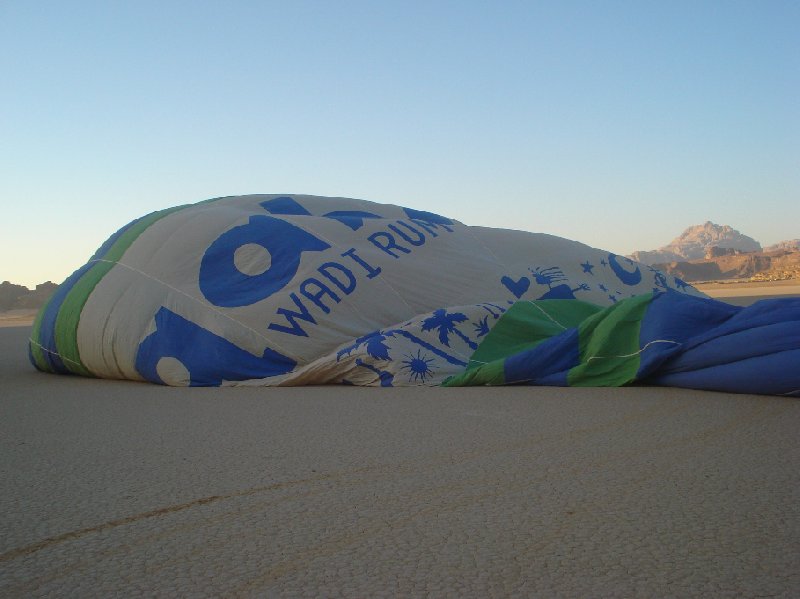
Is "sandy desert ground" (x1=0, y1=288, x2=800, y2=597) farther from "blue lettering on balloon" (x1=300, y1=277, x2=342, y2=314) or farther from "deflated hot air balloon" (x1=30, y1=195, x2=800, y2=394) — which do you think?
"blue lettering on balloon" (x1=300, y1=277, x2=342, y2=314)

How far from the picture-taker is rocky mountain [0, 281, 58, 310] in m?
19.2

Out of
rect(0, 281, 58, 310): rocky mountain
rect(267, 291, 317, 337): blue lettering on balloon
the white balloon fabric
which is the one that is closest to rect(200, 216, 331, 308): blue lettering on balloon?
the white balloon fabric

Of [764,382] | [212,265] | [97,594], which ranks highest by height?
[212,265]

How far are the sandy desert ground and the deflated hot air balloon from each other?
13.7 inches

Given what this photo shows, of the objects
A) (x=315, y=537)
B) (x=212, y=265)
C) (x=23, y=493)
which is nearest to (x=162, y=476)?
(x=23, y=493)

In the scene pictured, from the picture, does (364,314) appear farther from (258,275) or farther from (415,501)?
(415,501)

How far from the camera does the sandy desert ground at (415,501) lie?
109cm

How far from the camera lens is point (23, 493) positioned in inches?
61.9

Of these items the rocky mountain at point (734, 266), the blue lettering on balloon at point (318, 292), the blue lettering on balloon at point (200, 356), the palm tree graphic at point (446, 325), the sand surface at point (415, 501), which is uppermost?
the rocky mountain at point (734, 266)

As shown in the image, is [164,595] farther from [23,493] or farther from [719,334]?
[719,334]

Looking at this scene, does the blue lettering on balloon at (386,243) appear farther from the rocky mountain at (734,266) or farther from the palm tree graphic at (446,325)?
the rocky mountain at (734,266)

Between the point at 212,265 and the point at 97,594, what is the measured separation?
2723 mm

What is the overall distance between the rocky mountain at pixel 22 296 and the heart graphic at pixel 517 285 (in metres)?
17.1

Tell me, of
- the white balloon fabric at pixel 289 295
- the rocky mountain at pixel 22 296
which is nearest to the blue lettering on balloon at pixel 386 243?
the white balloon fabric at pixel 289 295
